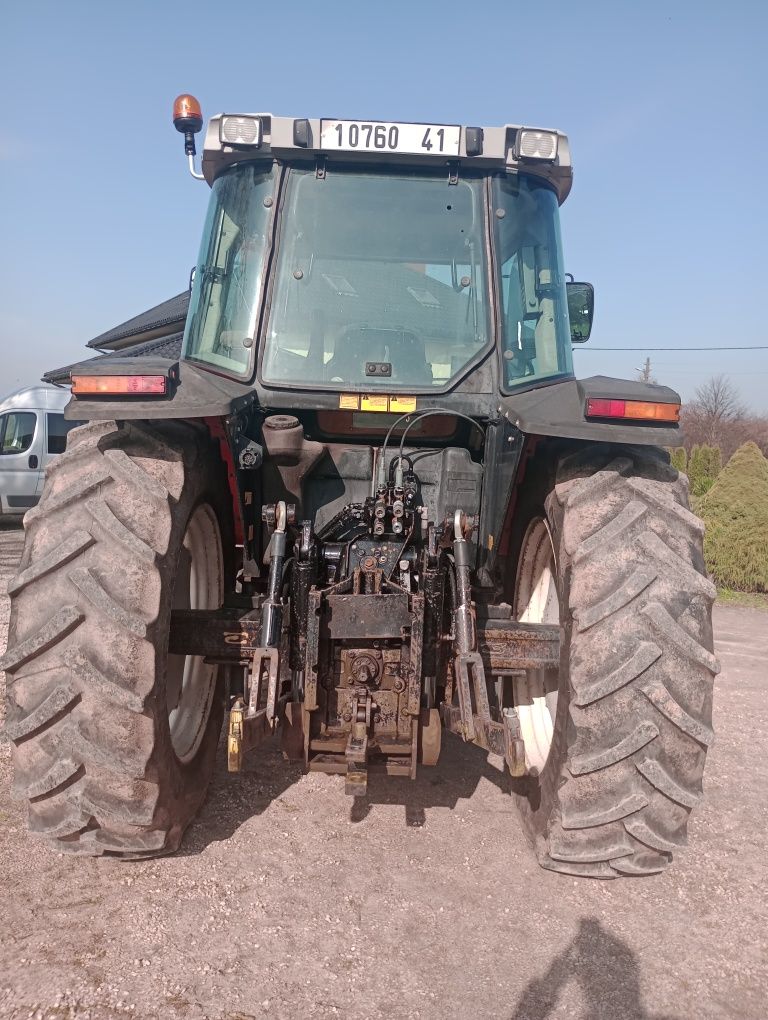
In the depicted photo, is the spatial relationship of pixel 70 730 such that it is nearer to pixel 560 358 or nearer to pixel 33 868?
pixel 33 868

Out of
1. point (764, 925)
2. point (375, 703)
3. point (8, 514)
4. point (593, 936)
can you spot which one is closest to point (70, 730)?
point (375, 703)

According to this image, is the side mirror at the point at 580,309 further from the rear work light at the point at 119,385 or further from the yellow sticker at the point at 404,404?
the rear work light at the point at 119,385

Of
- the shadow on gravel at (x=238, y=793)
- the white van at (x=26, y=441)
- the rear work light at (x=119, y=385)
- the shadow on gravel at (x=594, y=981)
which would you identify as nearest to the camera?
the shadow on gravel at (x=594, y=981)

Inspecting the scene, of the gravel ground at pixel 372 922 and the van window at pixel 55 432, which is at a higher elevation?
the van window at pixel 55 432

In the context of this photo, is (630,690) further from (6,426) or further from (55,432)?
(6,426)

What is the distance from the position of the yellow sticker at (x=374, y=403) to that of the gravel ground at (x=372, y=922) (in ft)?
5.51

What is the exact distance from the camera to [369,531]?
9.82 feet

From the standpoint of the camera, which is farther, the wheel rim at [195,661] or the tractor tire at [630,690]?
the wheel rim at [195,661]

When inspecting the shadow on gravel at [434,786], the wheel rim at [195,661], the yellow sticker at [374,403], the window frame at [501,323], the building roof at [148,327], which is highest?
the building roof at [148,327]

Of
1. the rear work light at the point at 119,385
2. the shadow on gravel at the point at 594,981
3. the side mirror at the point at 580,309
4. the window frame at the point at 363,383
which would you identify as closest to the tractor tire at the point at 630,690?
the shadow on gravel at the point at 594,981

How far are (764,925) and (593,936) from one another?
24.4 inches

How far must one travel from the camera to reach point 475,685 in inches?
102

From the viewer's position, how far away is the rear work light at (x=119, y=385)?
2551mm

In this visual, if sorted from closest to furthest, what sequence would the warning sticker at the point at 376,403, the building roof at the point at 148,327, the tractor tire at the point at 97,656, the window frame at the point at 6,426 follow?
1. the tractor tire at the point at 97,656
2. the warning sticker at the point at 376,403
3. the window frame at the point at 6,426
4. the building roof at the point at 148,327
